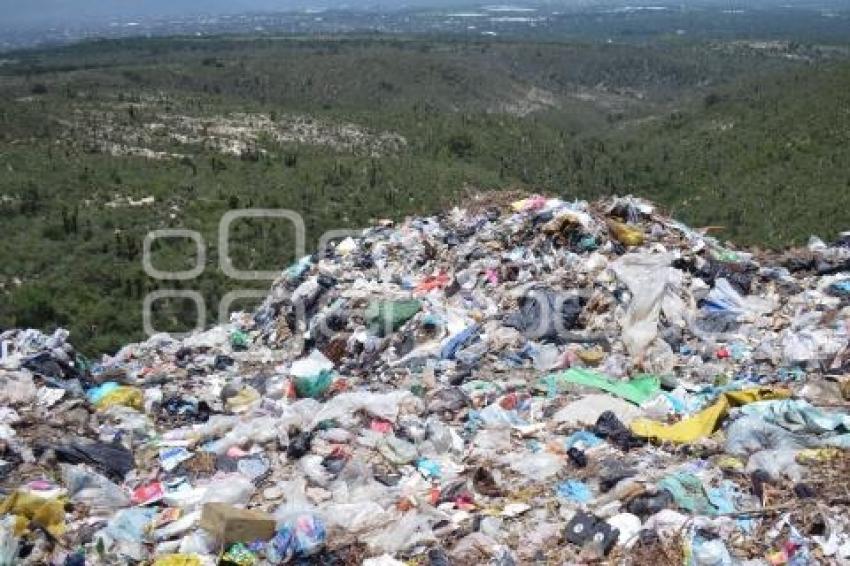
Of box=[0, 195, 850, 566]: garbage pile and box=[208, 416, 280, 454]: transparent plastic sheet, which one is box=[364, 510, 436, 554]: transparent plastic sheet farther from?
box=[208, 416, 280, 454]: transparent plastic sheet

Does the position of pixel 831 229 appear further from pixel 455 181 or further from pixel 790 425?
pixel 790 425

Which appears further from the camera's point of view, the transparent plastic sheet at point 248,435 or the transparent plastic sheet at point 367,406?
the transparent plastic sheet at point 367,406

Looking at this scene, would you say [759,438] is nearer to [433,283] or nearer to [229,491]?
[229,491]

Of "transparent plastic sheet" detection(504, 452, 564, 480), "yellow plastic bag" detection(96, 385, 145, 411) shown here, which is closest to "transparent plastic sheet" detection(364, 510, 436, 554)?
"transparent plastic sheet" detection(504, 452, 564, 480)

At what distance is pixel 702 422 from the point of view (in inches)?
217

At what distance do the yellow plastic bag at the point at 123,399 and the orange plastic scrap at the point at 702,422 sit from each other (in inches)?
166

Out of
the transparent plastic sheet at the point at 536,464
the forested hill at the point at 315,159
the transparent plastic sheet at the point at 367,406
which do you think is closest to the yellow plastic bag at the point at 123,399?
the transparent plastic sheet at the point at 367,406

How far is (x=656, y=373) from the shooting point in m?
6.90

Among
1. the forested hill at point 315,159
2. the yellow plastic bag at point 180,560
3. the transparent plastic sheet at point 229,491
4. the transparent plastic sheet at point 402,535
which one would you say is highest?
the yellow plastic bag at point 180,560

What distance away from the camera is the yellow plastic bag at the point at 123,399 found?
712 cm

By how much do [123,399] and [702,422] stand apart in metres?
4.77

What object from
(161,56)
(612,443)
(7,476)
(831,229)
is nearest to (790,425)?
(612,443)

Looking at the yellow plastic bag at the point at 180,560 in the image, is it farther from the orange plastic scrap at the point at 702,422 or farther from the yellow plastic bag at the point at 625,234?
the yellow plastic bag at the point at 625,234

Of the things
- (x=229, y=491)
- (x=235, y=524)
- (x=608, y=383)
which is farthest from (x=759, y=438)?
(x=229, y=491)
